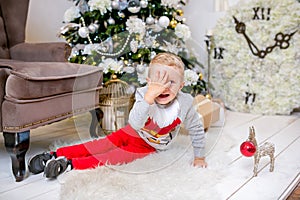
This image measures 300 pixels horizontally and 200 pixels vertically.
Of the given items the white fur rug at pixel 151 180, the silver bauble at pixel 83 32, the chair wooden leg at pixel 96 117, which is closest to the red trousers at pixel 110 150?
the white fur rug at pixel 151 180

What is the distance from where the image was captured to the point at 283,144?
2.05m

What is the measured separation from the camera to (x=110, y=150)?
1668 mm

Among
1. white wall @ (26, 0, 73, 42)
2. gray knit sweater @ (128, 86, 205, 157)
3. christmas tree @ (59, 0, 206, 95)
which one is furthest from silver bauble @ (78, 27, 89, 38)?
gray knit sweater @ (128, 86, 205, 157)

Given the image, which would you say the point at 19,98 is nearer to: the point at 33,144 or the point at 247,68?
the point at 33,144

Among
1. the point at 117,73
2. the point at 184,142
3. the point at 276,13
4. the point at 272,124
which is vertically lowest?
the point at 272,124

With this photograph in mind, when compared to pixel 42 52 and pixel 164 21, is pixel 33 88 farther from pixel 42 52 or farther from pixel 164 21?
pixel 164 21

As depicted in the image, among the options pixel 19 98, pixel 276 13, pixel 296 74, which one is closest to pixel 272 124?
pixel 296 74

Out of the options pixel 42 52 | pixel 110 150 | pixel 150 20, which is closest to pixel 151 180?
pixel 110 150

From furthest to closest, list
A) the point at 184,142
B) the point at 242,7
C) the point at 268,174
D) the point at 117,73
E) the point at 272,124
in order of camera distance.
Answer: the point at 242,7
the point at 272,124
the point at 117,73
the point at 184,142
the point at 268,174

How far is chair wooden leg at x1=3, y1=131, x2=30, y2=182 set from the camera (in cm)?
148

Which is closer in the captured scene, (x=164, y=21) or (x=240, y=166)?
(x=240, y=166)

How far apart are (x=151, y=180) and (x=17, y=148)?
21.3 inches

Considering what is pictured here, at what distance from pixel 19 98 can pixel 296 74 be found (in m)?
2.00

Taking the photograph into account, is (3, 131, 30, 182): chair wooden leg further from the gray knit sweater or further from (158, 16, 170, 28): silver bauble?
(158, 16, 170, 28): silver bauble
